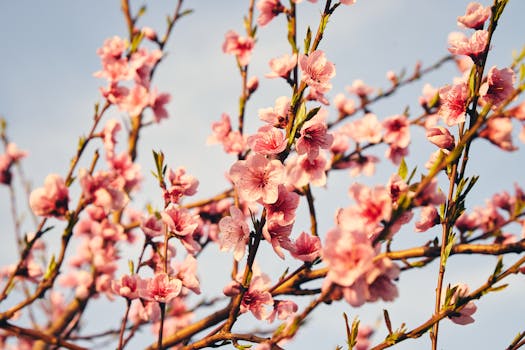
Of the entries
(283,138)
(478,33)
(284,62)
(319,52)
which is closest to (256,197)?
(283,138)

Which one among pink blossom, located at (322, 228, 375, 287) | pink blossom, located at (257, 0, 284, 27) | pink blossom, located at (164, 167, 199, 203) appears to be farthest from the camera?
pink blossom, located at (257, 0, 284, 27)

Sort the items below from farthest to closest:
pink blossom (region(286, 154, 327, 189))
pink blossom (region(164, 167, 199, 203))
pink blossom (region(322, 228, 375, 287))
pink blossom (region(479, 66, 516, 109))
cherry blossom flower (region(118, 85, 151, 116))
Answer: cherry blossom flower (region(118, 85, 151, 116))
pink blossom (region(164, 167, 199, 203))
pink blossom (region(286, 154, 327, 189))
pink blossom (region(479, 66, 516, 109))
pink blossom (region(322, 228, 375, 287))

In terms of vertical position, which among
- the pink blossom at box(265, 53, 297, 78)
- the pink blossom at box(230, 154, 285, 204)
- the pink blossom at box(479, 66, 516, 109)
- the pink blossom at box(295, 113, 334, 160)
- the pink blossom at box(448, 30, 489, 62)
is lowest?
the pink blossom at box(230, 154, 285, 204)

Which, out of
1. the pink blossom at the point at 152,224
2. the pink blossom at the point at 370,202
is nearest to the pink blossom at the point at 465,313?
the pink blossom at the point at 370,202

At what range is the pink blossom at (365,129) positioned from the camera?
3.38 m

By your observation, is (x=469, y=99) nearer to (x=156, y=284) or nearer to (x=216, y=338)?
(x=216, y=338)

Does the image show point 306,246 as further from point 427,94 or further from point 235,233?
point 427,94

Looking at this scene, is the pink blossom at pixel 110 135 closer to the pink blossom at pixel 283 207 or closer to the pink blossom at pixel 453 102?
the pink blossom at pixel 283 207

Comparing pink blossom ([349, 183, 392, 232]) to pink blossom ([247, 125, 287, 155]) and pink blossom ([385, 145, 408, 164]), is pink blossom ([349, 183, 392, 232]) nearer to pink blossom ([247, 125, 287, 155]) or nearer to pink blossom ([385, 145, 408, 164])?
pink blossom ([247, 125, 287, 155])

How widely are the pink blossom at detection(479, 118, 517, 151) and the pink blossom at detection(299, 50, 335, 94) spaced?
0.62 metres

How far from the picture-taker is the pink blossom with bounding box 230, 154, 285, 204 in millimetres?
1642

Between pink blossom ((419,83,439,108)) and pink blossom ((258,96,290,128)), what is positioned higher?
pink blossom ((419,83,439,108))

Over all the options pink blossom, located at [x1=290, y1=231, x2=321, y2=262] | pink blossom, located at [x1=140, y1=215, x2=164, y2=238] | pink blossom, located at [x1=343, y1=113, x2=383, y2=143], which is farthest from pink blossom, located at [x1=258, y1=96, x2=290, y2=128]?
pink blossom, located at [x1=343, y1=113, x2=383, y2=143]

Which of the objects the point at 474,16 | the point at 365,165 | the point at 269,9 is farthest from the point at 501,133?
the point at 365,165
